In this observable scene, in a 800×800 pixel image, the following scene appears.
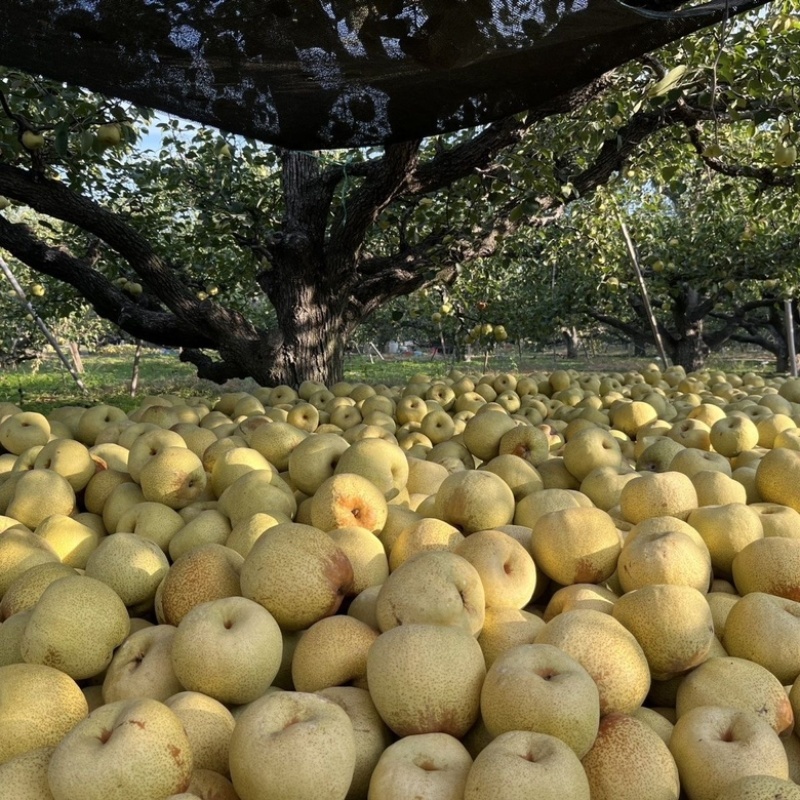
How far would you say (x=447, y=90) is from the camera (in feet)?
10.4

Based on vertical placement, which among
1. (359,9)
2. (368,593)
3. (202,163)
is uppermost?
(202,163)

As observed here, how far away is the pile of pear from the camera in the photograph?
4.35 feet

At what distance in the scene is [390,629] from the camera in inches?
65.9

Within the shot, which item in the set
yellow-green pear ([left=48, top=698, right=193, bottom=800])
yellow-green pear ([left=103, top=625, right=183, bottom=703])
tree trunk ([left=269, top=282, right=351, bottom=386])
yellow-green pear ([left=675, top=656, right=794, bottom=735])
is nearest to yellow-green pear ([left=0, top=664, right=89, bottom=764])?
yellow-green pear ([left=103, top=625, right=183, bottom=703])

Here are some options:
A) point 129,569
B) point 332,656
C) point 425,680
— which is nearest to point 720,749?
point 425,680

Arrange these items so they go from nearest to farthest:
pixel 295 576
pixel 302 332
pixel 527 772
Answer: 1. pixel 527 772
2. pixel 295 576
3. pixel 302 332

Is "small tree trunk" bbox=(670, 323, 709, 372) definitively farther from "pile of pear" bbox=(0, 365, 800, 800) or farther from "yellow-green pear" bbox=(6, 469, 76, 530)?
"yellow-green pear" bbox=(6, 469, 76, 530)

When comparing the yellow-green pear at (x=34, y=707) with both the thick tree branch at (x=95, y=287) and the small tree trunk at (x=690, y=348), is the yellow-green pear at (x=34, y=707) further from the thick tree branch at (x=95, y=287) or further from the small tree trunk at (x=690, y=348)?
the small tree trunk at (x=690, y=348)

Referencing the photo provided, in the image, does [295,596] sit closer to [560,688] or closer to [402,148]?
[560,688]

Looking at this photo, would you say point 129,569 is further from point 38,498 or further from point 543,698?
point 543,698

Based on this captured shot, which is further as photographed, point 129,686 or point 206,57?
point 206,57

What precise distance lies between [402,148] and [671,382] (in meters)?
3.58

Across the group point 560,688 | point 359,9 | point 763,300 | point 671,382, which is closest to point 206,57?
point 359,9

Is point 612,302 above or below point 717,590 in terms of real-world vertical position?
above
